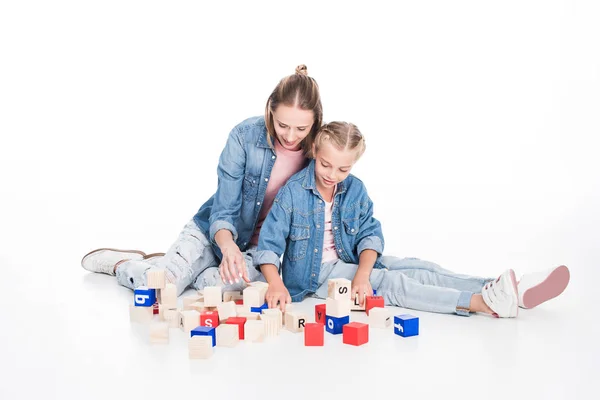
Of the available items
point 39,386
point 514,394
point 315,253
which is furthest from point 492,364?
point 39,386

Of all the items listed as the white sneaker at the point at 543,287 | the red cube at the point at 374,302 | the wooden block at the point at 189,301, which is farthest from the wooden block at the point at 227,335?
the white sneaker at the point at 543,287

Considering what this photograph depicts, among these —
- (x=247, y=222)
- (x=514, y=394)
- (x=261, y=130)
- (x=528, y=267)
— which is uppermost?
(x=261, y=130)

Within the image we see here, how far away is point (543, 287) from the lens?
2609mm

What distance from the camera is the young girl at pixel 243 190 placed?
9.16ft

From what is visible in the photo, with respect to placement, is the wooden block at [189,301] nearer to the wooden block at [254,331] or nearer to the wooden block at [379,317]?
the wooden block at [254,331]

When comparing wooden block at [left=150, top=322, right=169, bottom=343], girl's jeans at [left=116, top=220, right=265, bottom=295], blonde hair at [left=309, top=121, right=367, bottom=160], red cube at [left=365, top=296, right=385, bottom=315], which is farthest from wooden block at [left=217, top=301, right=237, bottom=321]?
blonde hair at [left=309, top=121, right=367, bottom=160]

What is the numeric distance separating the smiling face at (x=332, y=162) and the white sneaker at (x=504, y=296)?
70 cm

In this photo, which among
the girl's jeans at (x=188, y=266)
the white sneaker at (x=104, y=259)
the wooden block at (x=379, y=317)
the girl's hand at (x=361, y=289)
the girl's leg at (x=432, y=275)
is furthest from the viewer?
the white sneaker at (x=104, y=259)

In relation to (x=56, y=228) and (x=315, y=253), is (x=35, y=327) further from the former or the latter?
(x=56, y=228)

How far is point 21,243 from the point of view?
3828 mm

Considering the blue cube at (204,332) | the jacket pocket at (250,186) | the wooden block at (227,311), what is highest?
the jacket pocket at (250,186)

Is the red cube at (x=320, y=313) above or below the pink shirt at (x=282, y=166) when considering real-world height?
below

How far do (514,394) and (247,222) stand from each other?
4.95ft

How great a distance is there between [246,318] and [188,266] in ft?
2.01
